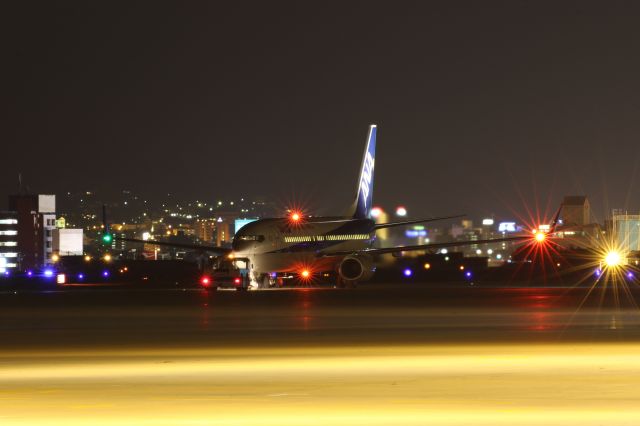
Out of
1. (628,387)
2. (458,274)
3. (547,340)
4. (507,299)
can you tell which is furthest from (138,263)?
(628,387)

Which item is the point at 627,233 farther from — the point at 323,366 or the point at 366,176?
the point at 323,366

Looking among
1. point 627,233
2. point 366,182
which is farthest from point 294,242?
point 627,233

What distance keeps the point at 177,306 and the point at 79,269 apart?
2679 inches

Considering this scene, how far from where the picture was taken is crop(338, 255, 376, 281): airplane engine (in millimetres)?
62875

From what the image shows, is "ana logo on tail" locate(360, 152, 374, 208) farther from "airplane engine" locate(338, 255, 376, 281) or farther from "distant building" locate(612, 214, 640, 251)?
"distant building" locate(612, 214, 640, 251)

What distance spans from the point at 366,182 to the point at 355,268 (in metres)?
13.6

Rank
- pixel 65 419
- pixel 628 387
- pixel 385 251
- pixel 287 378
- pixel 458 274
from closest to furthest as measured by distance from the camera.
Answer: pixel 65 419 < pixel 628 387 < pixel 287 378 < pixel 385 251 < pixel 458 274

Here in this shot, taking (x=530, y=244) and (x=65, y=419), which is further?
(x=530, y=244)

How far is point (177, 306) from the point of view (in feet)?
136

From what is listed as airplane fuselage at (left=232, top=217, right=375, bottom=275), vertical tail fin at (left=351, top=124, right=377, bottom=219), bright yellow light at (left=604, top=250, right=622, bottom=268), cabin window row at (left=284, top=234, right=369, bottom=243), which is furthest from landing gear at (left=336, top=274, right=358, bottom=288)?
bright yellow light at (left=604, top=250, right=622, bottom=268)

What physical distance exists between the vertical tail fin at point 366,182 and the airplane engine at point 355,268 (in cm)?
1020

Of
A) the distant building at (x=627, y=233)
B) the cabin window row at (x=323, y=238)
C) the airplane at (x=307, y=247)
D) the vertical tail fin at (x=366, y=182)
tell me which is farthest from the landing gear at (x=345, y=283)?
the distant building at (x=627, y=233)

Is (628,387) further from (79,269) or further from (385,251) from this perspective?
(79,269)

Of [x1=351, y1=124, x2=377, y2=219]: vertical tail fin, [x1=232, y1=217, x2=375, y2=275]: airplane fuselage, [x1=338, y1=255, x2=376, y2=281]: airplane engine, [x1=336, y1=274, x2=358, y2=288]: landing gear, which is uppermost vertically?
A: [x1=351, y1=124, x2=377, y2=219]: vertical tail fin
